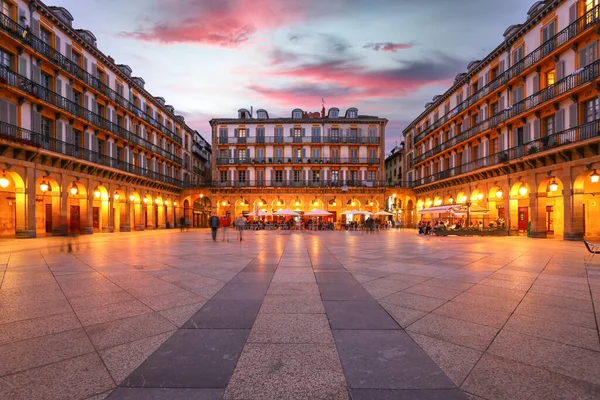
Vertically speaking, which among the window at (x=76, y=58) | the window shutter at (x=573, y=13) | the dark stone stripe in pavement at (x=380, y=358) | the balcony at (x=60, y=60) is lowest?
the dark stone stripe in pavement at (x=380, y=358)

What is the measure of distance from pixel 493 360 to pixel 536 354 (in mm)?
509

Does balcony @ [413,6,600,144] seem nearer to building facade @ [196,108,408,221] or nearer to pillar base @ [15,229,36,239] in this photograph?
building facade @ [196,108,408,221]


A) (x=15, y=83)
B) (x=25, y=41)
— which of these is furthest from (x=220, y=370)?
(x=25, y=41)

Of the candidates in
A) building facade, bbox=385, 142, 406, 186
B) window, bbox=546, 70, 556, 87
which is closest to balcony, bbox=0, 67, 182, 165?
window, bbox=546, 70, 556, 87

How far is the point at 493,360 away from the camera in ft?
9.55

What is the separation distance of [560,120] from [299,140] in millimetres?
29583

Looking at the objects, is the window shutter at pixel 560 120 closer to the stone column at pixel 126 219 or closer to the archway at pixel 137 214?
the stone column at pixel 126 219

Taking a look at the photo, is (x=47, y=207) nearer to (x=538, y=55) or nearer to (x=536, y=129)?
(x=536, y=129)

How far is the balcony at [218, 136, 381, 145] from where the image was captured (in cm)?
4319

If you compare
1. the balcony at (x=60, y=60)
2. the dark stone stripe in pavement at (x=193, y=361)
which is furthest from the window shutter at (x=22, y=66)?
the dark stone stripe in pavement at (x=193, y=361)

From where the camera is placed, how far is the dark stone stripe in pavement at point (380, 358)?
2.39m

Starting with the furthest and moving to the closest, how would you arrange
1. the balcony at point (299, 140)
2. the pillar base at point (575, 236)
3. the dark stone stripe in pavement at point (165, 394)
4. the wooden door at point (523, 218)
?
the balcony at point (299, 140) < the wooden door at point (523, 218) < the pillar base at point (575, 236) < the dark stone stripe in pavement at point (165, 394)

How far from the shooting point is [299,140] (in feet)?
143

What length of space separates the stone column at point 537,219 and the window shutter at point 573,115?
461 centimetres
